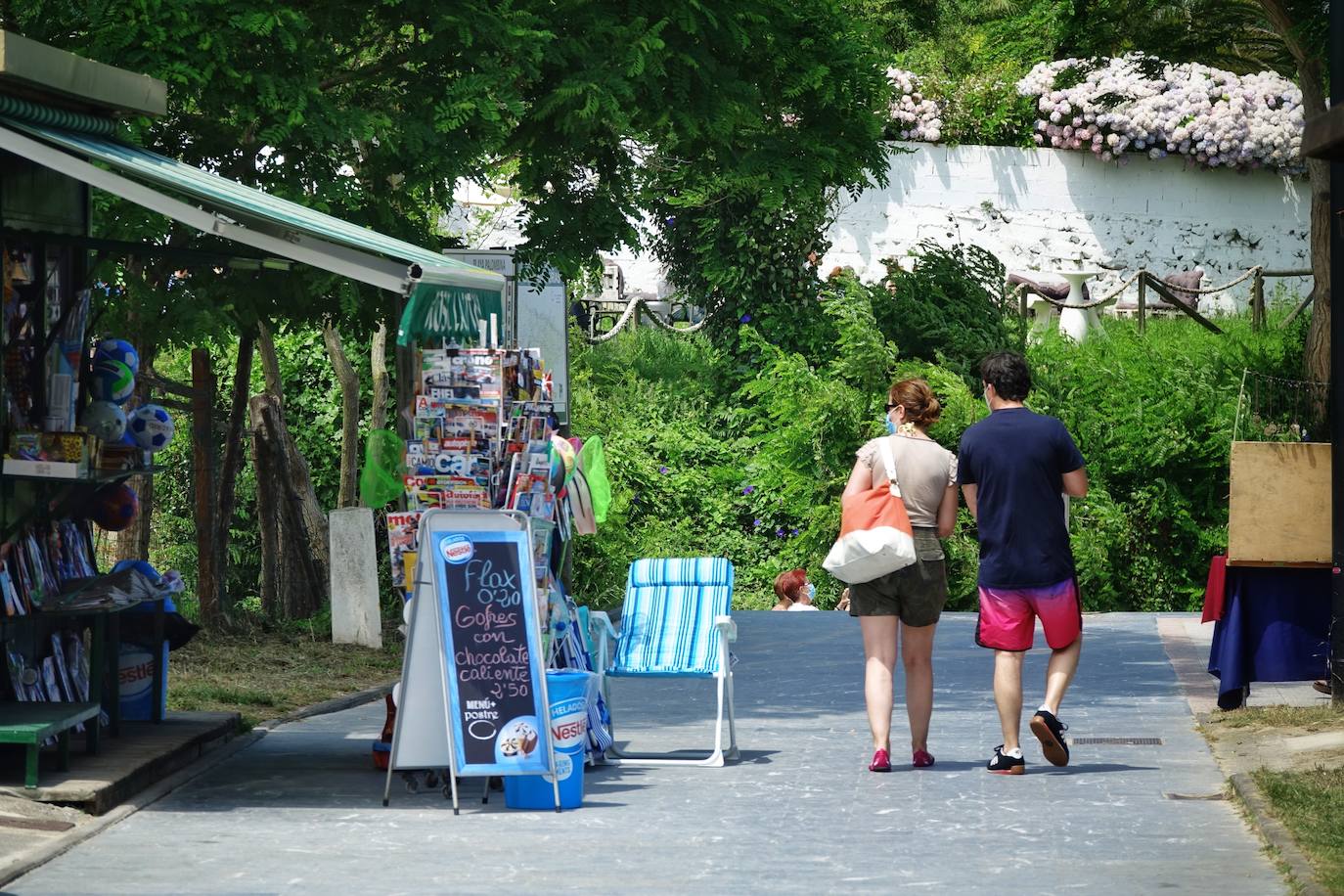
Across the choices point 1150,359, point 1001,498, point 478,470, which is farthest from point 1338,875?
point 1150,359

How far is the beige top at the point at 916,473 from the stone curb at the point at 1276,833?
1.82 m

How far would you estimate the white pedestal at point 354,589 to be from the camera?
50.4ft

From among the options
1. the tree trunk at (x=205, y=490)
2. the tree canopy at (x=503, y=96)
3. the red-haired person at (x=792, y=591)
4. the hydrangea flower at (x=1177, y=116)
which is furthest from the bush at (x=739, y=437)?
the tree canopy at (x=503, y=96)

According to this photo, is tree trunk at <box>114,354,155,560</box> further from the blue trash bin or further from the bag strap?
the bag strap

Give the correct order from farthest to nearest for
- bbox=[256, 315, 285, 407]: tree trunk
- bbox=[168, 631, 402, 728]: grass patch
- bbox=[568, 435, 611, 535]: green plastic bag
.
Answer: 1. bbox=[256, 315, 285, 407]: tree trunk
2. bbox=[168, 631, 402, 728]: grass patch
3. bbox=[568, 435, 611, 535]: green plastic bag

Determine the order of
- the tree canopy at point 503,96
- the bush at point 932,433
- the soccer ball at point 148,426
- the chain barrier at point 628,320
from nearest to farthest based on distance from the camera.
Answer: the soccer ball at point 148,426
the tree canopy at point 503,96
the bush at point 932,433
the chain barrier at point 628,320

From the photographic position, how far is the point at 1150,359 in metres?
22.4

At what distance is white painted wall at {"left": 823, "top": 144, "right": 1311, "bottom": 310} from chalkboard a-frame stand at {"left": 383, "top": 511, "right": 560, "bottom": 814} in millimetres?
20095

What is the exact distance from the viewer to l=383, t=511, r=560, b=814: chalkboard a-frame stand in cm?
817

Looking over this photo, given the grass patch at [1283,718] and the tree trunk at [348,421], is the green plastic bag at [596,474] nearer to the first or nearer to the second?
the grass patch at [1283,718]

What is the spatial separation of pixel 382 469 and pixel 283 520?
7794 mm

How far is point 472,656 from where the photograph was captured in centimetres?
826

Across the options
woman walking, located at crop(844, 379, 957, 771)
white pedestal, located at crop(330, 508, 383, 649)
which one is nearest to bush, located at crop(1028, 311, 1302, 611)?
white pedestal, located at crop(330, 508, 383, 649)

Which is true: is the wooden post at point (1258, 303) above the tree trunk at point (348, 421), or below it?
above
